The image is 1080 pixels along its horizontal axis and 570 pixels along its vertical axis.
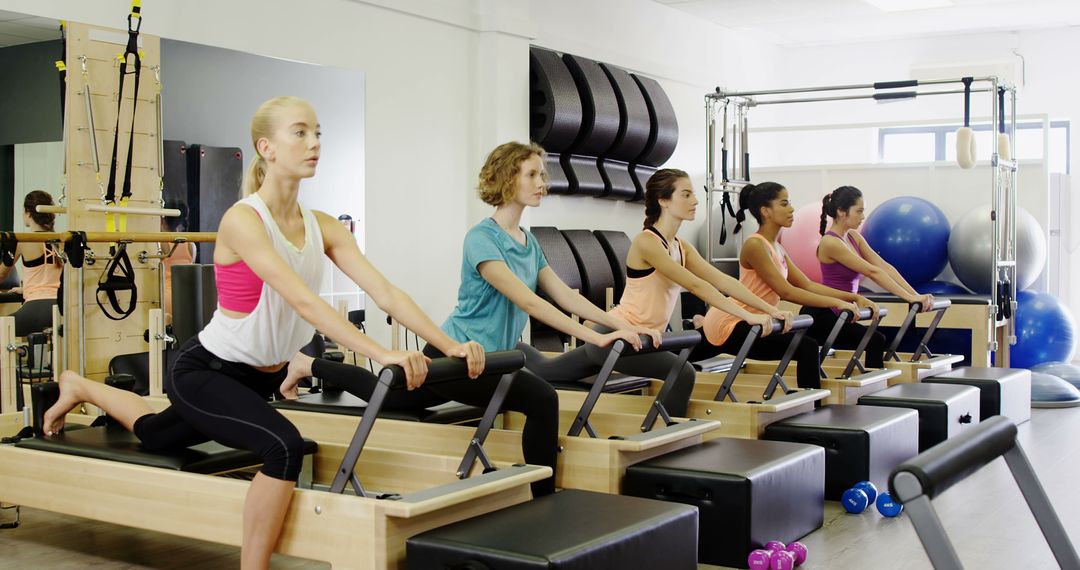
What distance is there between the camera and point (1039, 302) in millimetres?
7578

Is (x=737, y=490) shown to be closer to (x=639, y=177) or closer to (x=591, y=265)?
(x=591, y=265)

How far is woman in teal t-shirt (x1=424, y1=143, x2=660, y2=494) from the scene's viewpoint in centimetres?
314

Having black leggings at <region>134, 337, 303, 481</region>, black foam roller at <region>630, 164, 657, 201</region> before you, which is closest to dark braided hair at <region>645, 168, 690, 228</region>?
black leggings at <region>134, 337, 303, 481</region>

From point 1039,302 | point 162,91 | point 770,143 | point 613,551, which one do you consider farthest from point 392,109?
point 770,143

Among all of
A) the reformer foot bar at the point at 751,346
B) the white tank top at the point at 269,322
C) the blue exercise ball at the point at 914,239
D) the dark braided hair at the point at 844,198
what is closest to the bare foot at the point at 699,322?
the reformer foot bar at the point at 751,346

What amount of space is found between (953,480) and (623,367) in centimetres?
261

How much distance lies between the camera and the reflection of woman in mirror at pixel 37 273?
4289 mm

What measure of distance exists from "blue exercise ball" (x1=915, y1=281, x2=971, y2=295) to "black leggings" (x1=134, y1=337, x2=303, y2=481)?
19.7 feet

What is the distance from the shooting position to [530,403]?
10.1ft

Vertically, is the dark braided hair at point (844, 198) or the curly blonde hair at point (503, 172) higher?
the dark braided hair at point (844, 198)

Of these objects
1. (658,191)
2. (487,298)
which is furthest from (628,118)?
(487,298)

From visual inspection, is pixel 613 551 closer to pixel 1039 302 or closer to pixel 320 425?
pixel 320 425

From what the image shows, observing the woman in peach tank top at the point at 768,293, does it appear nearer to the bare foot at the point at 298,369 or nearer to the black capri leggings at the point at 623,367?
the black capri leggings at the point at 623,367

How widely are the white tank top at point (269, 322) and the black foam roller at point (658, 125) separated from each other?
5.47 m
